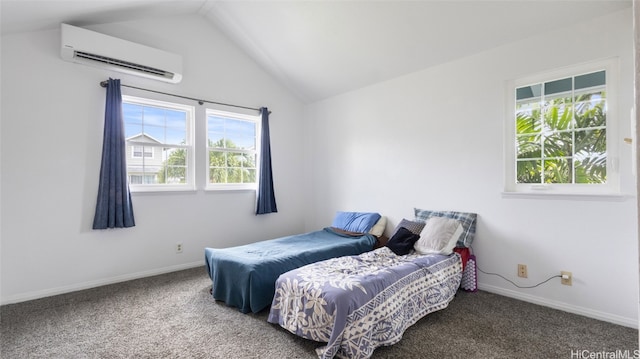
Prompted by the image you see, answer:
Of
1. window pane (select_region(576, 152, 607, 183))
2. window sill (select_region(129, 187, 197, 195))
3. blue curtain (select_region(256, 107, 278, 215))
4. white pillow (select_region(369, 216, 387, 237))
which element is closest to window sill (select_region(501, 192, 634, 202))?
window pane (select_region(576, 152, 607, 183))

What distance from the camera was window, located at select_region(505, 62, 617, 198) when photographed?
243 cm

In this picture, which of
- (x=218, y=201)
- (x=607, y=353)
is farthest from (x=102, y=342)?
(x=607, y=353)

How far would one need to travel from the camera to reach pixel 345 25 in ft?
10.7

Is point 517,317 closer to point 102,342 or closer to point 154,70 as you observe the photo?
point 102,342

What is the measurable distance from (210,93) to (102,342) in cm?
296

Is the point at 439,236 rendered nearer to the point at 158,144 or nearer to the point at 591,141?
the point at 591,141

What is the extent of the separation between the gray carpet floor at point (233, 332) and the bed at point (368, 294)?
0.12 meters

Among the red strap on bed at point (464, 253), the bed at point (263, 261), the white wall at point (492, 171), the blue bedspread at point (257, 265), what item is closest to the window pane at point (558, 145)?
the white wall at point (492, 171)

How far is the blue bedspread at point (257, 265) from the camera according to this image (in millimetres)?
2488

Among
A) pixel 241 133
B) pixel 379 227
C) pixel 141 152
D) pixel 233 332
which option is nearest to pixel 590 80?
pixel 379 227

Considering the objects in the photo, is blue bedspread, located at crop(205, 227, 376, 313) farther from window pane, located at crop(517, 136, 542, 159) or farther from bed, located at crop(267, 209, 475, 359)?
window pane, located at crop(517, 136, 542, 159)

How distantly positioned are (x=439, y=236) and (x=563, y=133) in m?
1.39

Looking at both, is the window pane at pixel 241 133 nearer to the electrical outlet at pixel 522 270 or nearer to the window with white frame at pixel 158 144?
the window with white frame at pixel 158 144

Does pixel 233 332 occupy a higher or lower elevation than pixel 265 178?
lower
